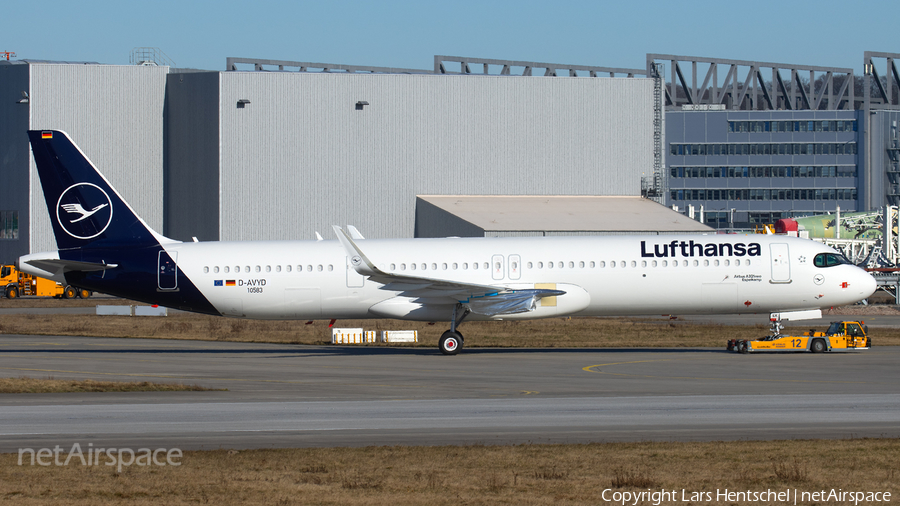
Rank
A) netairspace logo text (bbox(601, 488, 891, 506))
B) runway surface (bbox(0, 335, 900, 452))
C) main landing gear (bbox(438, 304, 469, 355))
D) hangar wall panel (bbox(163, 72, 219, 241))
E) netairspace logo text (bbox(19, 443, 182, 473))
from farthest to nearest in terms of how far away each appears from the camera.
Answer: hangar wall panel (bbox(163, 72, 219, 241)) → main landing gear (bbox(438, 304, 469, 355)) → runway surface (bbox(0, 335, 900, 452)) → netairspace logo text (bbox(19, 443, 182, 473)) → netairspace logo text (bbox(601, 488, 891, 506))

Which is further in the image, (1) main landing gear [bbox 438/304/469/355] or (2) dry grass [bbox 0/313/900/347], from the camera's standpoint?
(2) dry grass [bbox 0/313/900/347]

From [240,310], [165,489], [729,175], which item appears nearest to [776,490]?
[165,489]

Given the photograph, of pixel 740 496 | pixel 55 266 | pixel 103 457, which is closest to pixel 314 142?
pixel 55 266

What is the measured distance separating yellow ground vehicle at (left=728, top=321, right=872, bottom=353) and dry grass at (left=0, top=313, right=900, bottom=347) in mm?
3762

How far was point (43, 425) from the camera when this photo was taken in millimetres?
17297

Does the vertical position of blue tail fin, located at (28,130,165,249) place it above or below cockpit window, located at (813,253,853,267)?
above

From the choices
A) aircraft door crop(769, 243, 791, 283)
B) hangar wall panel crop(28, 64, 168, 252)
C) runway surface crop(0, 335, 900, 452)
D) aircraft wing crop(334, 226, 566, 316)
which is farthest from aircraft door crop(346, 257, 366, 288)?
hangar wall panel crop(28, 64, 168, 252)

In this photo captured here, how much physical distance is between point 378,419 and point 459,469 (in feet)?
16.5

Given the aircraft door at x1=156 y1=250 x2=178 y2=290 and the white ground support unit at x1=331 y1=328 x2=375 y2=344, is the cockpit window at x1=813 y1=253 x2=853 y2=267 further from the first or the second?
the aircraft door at x1=156 y1=250 x2=178 y2=290

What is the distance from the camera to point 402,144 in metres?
75.9

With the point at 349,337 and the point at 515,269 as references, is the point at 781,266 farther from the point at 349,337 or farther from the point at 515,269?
the point at 349,337

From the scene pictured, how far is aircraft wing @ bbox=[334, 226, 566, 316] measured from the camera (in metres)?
31.8

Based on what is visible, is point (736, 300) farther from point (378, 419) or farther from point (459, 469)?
point (459, 469)

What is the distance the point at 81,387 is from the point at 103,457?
10.2m
